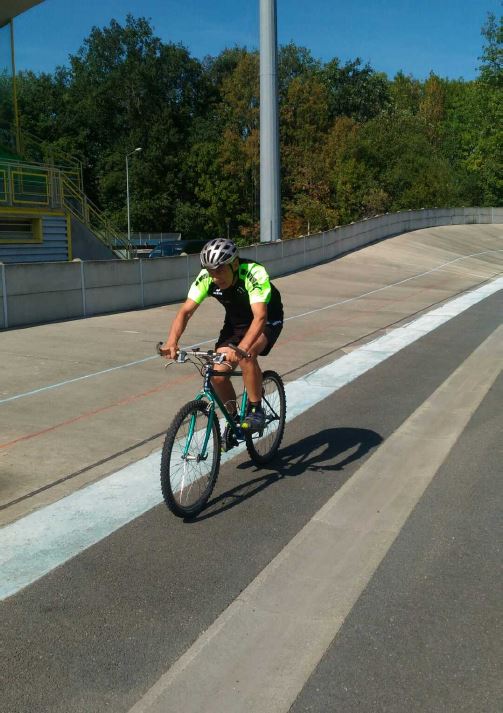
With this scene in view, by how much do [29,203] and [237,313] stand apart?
19210mm

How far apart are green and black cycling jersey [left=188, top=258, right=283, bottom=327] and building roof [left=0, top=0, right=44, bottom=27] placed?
948 inches

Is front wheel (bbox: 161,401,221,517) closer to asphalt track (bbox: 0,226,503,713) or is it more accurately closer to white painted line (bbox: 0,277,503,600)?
asphalt track (bbox: 0,226,503,713)

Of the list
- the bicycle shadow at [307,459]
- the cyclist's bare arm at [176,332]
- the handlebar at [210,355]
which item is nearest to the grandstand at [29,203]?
the bicycle shadow at [307,459]

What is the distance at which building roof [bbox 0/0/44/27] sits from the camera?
2611 cm

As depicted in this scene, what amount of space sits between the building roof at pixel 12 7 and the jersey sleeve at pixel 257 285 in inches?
955

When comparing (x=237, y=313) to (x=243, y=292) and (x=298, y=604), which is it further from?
(x=298, y=604)

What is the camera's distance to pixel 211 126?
78000 mm

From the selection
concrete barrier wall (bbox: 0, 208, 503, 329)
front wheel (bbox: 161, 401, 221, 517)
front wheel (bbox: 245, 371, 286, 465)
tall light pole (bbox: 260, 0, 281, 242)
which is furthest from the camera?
tall light pole (bbox: 260, 0, 281, 242)

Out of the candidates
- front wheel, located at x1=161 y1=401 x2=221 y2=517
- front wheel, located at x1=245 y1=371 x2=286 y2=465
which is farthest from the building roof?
front wheel, located at x1=161 y1=401 x2=221 y2=517

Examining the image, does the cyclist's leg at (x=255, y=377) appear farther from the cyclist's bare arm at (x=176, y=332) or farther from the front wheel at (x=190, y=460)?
the cyclist's bare arm at (x=176, y=332)

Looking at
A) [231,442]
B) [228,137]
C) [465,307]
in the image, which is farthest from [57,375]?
[228,137]

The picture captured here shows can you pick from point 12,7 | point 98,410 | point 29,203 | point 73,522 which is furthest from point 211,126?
point 73,522

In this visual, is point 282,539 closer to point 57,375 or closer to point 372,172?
point 57,375

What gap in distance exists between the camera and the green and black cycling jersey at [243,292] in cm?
563
